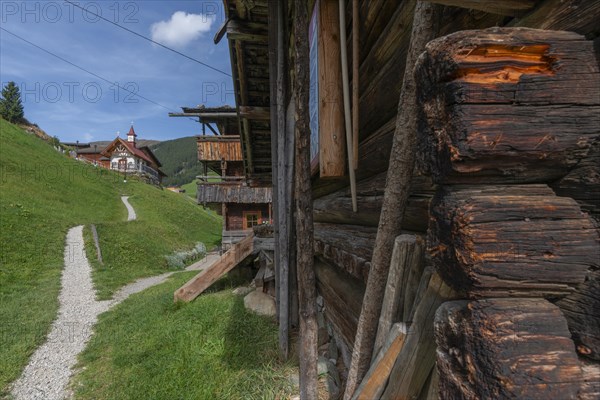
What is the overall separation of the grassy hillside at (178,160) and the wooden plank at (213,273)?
9219 centimetres

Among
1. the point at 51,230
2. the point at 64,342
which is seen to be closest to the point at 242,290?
the point at 64,342

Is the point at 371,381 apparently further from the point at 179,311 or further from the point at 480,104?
the point at 179,311

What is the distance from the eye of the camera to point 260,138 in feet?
25.0

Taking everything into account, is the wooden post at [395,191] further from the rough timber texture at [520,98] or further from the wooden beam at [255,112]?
the wooden beam at [255,112]

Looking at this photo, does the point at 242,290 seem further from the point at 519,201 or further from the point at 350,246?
the point at 519,201

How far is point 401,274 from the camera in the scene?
117 cm

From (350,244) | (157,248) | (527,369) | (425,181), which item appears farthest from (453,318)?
(157,248)

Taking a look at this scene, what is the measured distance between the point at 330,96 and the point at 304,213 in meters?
1.07

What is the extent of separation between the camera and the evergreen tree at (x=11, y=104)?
158ft

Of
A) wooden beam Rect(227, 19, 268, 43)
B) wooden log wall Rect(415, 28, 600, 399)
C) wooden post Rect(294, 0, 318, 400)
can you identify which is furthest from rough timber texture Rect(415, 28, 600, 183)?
wooden beam Rect(227, 19, 268, 43)

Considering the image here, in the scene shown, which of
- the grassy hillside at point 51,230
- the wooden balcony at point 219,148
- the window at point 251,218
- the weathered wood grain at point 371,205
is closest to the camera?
the weathered wood grain at point 371,205

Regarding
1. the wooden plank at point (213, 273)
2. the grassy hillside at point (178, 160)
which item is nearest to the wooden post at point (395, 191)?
the wooden plank at point (213, 273)

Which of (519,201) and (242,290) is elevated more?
(519,201)

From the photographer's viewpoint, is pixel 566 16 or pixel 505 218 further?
pixel 566 16
